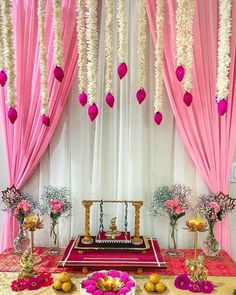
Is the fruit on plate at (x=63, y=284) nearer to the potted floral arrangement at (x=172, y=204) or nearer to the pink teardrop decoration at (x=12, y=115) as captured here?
the potted floral arrangement at (x=172, y=204)

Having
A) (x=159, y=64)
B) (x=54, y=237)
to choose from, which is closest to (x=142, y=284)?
(x=54, y=237)

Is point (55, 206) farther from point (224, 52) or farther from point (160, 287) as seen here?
point (224, 52)

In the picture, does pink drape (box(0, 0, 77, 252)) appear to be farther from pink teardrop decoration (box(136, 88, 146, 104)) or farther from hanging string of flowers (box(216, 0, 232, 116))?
hanging string of flowers (box(216, 0, 232, 116))

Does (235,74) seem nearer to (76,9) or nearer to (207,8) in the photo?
(207,8)

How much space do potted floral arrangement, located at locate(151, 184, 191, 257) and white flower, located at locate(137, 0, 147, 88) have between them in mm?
723

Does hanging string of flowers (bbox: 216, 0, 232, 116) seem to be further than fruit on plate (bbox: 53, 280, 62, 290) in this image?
Yes

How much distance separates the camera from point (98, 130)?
2477 millimetres

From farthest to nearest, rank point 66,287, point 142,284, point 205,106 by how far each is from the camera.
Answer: point 205,106, point 142,284, point 66,287

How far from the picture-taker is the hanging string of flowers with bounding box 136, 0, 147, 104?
7.41ft

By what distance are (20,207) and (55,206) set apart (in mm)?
214

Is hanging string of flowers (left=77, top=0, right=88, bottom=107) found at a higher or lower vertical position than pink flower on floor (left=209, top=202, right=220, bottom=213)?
higher

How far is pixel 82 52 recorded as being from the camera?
229 cm

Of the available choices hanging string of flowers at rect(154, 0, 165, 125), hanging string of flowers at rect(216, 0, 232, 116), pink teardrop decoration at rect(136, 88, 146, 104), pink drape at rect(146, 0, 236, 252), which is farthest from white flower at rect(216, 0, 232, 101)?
pink teardrop decoration at rect(136, 88, 146, 104)

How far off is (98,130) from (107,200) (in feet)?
1.60
